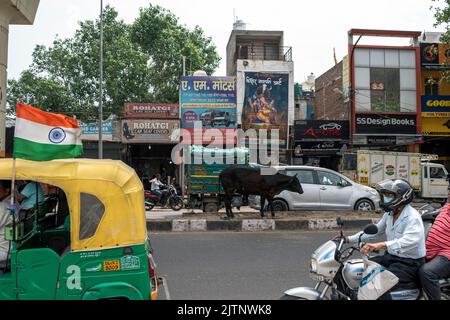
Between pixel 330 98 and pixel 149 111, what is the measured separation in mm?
11883

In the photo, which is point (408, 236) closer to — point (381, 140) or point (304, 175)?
point (304, 175)

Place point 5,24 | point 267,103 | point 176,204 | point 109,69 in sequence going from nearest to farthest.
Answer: point 5,24, point 176,204, point 267,103, point 109,69

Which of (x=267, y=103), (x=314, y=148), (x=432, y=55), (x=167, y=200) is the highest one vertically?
(x=432, y=55)

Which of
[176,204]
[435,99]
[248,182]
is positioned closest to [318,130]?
[435,99]

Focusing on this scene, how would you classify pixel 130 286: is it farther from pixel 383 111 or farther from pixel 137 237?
pixel 383 111

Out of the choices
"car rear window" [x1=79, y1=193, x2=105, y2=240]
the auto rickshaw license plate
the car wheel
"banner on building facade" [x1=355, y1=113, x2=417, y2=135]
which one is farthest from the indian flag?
"banner on building facade" [x1=355, y1=113, x2=417, y2=135]

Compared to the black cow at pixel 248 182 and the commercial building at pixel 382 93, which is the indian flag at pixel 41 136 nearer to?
the black cow at pixel 248 182

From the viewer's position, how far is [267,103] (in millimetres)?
23406

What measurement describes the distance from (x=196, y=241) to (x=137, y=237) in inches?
226

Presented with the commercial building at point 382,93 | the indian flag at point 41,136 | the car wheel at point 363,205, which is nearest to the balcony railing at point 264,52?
the commercial building at point 382,93

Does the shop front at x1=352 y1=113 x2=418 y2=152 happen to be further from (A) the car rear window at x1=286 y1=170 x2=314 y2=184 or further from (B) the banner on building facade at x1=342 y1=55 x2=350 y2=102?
(A) the car rear window at x1=286 y1=170 x2=314 y2=184

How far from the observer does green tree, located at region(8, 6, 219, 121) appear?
2842 centimetres

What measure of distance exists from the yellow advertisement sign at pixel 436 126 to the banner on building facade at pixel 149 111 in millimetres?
13253
